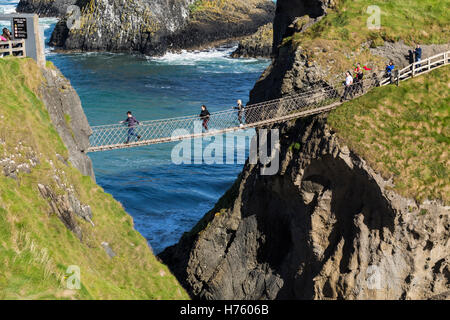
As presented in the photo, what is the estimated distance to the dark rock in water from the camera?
8619 cm

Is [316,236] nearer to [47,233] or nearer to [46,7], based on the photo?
[47,233]

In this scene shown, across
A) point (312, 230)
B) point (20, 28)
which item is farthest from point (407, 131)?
point (20, 28)

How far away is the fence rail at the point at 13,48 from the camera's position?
24203 mm

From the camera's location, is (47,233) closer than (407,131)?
Yes

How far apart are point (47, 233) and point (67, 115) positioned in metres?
7.86

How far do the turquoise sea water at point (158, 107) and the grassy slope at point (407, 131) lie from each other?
16918 millimetres

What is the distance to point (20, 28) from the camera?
81.8 ft

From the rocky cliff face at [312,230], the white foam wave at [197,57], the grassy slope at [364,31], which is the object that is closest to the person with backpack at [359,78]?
the grassy slope at [364,31]

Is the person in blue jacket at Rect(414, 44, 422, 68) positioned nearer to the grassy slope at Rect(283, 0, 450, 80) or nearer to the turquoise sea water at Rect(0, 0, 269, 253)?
the grassy slope at Rect(283, 0, 450, 80)

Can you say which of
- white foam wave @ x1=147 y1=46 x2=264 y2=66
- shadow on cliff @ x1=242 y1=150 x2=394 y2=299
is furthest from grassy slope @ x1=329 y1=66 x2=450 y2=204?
white foam wave @ x1=147 y1=46 x2=264 y2=66

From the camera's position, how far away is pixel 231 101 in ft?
210

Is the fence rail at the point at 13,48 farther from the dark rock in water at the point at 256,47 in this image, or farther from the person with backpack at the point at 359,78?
the dark rock in water at the point at 256,47

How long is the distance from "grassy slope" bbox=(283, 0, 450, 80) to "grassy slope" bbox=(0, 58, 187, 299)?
584 inches
